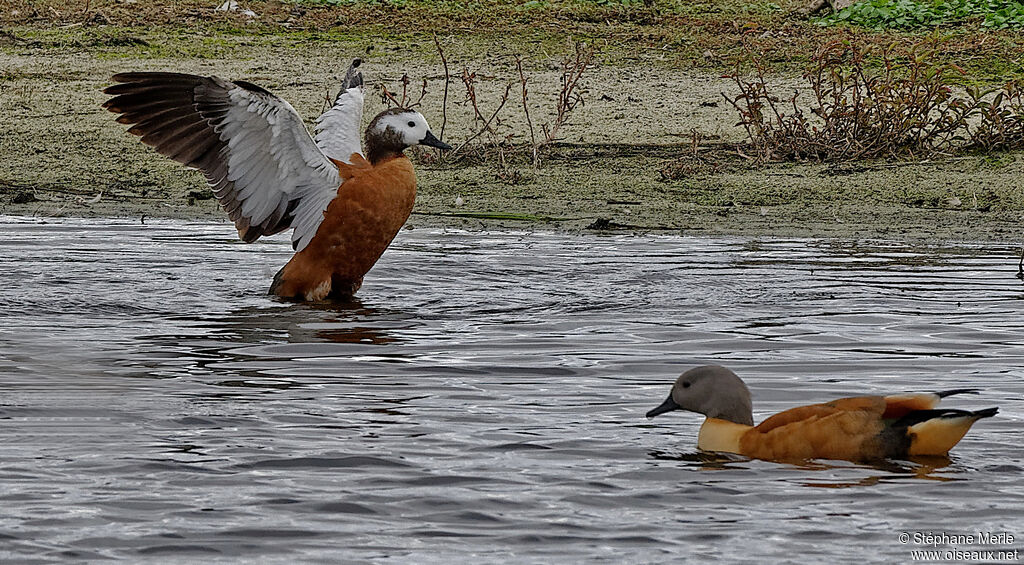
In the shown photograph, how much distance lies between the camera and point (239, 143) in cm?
841

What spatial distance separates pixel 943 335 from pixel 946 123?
5.61 m

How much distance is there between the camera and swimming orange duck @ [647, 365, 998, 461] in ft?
17.1

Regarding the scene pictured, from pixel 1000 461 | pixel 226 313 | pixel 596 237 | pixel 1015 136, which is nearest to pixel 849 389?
pixel 1000 461

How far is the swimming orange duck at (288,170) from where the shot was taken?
8328 mm

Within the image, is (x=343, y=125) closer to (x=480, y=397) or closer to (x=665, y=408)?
(x=480, y=397)

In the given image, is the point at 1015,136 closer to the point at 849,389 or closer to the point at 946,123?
the point at 946,123

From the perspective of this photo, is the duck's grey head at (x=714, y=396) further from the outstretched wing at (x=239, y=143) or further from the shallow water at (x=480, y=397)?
the outstretched wing at (x=239, y=143)

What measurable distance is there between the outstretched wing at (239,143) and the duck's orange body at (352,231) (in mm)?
95

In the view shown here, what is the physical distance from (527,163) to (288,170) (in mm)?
4285

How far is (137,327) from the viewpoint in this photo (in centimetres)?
754

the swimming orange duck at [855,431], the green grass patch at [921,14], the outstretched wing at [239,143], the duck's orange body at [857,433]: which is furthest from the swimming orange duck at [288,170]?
the green grass patch at [921,14]

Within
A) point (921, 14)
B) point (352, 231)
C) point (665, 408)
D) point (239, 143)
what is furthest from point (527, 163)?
point (665, 408)

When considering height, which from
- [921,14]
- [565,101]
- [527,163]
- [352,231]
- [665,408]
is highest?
[921,14]

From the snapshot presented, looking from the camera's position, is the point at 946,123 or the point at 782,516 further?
the point at 946,123
